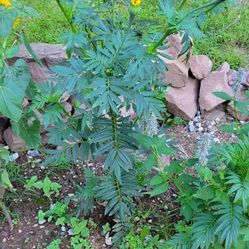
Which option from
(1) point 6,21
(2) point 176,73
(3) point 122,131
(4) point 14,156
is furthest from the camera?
(2) point 176,73

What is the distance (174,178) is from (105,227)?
0.50 m

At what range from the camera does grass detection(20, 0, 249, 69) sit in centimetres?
→ 374

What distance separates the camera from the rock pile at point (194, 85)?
334 cm

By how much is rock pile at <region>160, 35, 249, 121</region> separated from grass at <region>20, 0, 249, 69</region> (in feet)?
0.84

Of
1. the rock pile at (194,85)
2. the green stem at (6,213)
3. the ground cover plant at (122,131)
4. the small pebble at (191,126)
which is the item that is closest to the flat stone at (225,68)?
the rock pile at (194,85)

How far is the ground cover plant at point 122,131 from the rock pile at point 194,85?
2.49 feet

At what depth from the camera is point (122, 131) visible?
2191 mm

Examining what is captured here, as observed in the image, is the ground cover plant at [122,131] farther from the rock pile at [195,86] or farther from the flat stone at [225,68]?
the flat stone at [225,68]

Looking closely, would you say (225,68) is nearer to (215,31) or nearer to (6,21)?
(215,31)

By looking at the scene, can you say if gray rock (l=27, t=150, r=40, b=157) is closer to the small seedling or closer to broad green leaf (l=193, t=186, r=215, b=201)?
the small seedling

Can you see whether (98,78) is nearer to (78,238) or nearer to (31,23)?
(78,238)

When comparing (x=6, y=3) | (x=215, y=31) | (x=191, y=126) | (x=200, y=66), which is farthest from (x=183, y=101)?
(x=6, y=3)

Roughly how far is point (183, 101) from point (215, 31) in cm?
88

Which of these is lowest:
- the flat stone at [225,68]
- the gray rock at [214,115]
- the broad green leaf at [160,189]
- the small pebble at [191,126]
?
the small pebble at [191,126]
